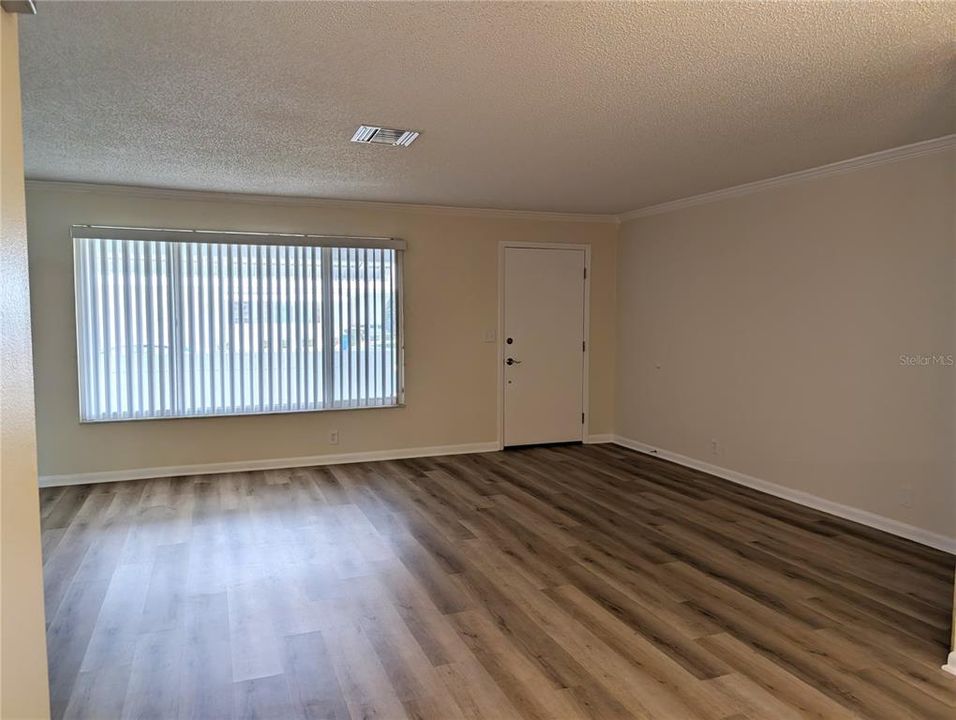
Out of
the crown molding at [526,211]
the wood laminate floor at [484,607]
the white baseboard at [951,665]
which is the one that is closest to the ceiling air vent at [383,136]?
the crown molding at [526,211]

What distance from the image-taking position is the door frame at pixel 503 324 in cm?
660

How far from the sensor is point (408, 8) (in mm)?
2162

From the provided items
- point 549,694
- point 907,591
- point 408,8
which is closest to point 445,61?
point 408,8

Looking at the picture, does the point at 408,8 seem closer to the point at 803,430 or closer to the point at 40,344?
the point at 803,430

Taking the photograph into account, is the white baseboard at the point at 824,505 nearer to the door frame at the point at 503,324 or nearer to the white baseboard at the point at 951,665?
the door frame at the point at 503,324

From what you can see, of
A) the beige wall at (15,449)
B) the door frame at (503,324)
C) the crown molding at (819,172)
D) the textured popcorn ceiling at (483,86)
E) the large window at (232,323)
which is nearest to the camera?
the beige wall at (15,449)

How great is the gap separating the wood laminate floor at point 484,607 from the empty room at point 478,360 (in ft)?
0.08

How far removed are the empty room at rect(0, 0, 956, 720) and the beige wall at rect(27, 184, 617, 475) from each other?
0.10 ft

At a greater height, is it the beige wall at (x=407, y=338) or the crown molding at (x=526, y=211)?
the crown molding at (x=526, y=211)

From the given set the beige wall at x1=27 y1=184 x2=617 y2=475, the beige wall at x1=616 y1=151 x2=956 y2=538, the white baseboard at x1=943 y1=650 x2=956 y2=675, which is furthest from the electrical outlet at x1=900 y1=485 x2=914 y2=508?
the beige wall at x1=27 y1=184 x2=617 y2=475

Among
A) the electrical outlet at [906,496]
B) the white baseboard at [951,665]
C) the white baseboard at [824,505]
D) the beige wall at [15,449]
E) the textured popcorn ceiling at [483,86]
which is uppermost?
the textured popcorn ceiling at [483,86]

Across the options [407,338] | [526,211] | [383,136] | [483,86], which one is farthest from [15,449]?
[526,211]

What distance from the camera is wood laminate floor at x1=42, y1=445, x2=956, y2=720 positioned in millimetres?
2414

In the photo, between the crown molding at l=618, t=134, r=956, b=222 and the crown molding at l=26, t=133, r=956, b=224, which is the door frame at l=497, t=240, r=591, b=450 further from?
the crown molding at l=618, t=134, r=956, b=222
